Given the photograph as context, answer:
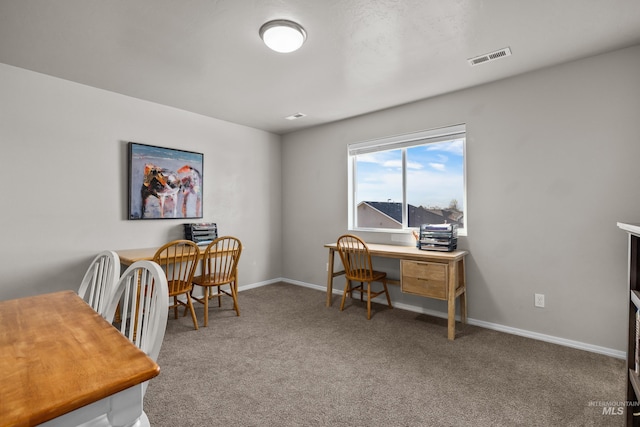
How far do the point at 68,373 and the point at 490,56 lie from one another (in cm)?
312

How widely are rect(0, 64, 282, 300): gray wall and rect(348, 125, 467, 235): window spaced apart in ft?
6.51

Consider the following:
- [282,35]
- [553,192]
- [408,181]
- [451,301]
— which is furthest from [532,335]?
[282,35]

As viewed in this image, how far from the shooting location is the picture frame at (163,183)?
337 cm

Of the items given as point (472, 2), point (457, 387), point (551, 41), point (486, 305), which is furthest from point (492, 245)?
point (472, 2)

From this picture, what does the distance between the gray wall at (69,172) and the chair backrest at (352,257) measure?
72.5 inches

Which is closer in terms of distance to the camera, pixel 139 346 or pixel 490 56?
pixel 139 346

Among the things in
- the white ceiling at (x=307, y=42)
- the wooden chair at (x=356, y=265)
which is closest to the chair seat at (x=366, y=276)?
the wooden chair at (x=356, y=265)

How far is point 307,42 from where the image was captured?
2289 millimetres

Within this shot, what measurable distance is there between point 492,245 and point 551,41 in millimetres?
1732

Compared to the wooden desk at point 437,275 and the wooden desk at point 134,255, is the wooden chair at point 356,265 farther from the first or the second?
the wooden desk at point 134,255

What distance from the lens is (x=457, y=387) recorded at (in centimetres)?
202

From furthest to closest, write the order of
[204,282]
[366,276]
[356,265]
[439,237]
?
1. [356,265]
2. [366,276]
3. [204,282]
4. [439,237]

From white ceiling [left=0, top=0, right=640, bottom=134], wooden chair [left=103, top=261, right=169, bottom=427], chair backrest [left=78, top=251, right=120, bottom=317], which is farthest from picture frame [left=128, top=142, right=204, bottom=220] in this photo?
wooden chair [left=103, top=261, right=169, bottom=427]

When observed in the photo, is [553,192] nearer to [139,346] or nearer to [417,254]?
[417,254]
